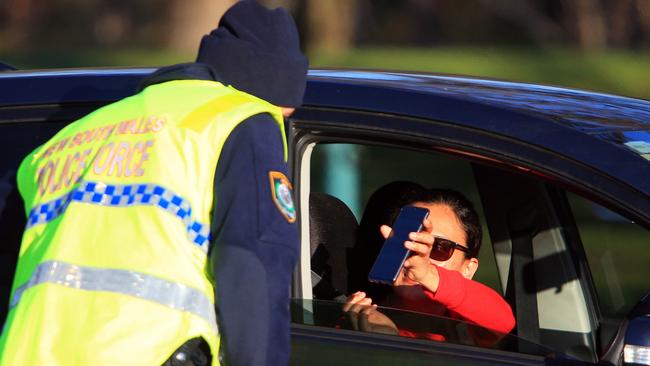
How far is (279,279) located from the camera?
2369 mm

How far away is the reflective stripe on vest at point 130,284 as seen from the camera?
7.65ft

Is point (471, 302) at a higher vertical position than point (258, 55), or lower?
lower

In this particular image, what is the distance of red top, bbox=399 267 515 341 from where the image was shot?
9.76 ft

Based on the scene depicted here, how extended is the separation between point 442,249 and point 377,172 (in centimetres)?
675

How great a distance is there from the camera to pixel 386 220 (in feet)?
11.4

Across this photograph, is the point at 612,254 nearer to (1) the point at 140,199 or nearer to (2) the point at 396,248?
(2) the point at 396,248

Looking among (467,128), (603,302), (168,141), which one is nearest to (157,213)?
(168,141)

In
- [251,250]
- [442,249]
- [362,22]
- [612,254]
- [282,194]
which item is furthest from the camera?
[362,22]

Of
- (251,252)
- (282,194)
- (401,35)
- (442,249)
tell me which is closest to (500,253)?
(442,249)

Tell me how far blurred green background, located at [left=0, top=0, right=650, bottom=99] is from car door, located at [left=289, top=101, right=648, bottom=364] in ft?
30.0

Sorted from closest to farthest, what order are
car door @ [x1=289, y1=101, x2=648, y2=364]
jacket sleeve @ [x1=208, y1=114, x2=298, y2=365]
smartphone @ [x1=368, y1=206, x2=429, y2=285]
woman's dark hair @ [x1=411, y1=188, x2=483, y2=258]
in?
jacket sleeve @ [x1=208, y1=114, x2=298, y2=365]
car door @ [x1=289, y1=101, x2=648, y2=364]
smartphone @ [x1=368, y1=206, x2=429, y2=285]
woman's dark hair @ [x1=411, y1=188, x2=483, y2=258]

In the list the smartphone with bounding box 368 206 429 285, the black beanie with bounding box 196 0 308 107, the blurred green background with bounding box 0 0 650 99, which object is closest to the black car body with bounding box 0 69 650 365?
the smartphone with bounding box 368 206 429 285

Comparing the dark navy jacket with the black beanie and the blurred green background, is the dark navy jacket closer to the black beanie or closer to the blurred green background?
the black beanie

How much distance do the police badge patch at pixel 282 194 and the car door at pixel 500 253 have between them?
1.26 ft
